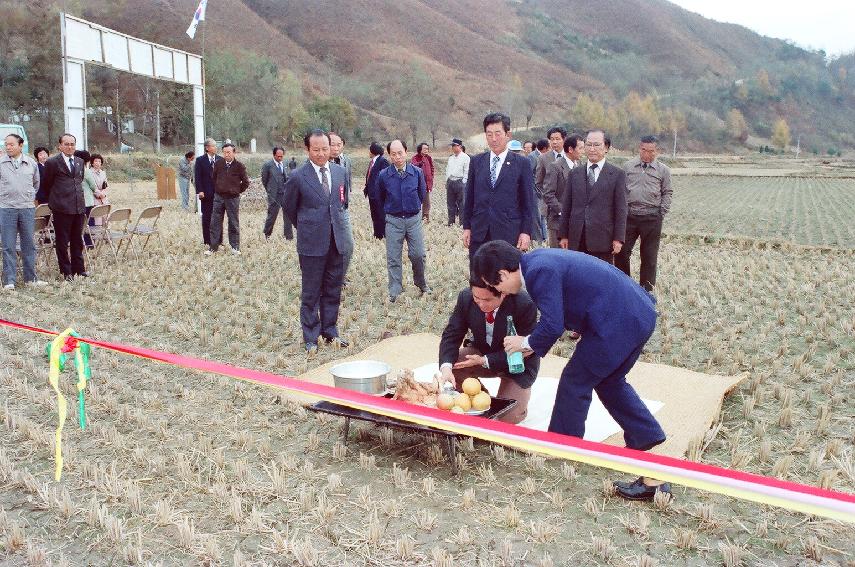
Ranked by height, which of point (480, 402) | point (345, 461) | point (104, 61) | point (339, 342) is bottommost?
point (345, 461)

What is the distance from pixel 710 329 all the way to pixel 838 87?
154 m

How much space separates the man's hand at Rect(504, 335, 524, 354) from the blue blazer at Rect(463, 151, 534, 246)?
2762 millimetres

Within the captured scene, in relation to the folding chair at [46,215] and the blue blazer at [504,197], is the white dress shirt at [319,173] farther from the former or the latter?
the folding chair at [46,215]

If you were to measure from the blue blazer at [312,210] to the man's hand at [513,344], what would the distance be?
3.12m

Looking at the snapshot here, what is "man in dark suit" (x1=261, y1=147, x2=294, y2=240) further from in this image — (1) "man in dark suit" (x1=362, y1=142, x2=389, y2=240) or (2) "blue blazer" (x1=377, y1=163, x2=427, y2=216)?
(2) "blue blazer" (x1=377, y1=163, x2=427, y2=216)

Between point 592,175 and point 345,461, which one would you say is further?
point 592,175

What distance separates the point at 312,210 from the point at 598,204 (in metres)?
2.62

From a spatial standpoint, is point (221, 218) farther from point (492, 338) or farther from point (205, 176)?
point (492, 338)

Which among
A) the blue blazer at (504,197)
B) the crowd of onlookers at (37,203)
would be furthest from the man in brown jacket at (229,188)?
the blue blazer at (504,197)

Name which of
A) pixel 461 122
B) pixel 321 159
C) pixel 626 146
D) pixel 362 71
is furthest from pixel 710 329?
pixel 362 71

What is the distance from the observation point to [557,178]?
861 cm

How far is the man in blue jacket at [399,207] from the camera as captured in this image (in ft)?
26.8

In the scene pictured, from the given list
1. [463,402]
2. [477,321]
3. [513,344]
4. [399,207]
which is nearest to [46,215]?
[399,207]

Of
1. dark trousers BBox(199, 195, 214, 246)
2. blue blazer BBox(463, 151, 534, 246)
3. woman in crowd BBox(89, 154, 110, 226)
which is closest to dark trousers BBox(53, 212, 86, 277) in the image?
woman in crowd BBox(89, 154, 110, 226)
